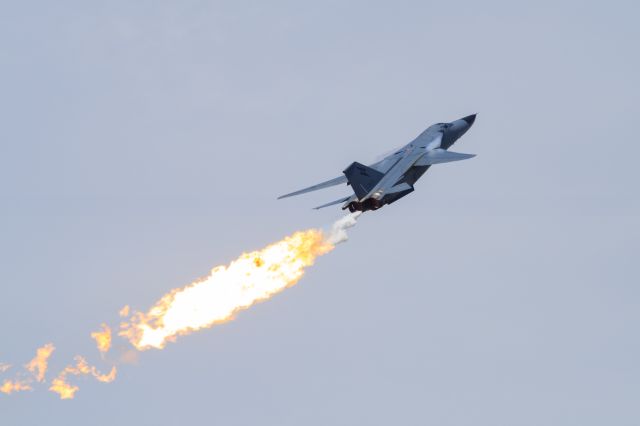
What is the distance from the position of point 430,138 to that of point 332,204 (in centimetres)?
2038

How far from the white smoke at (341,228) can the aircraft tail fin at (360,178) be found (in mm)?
2344

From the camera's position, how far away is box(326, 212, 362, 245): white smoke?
333 feet

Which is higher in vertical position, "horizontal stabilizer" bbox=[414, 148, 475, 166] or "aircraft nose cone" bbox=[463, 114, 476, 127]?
"aircraft nose cone" bbox=[463, 114, 476, 127]

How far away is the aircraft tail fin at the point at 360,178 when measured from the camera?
99750 mm

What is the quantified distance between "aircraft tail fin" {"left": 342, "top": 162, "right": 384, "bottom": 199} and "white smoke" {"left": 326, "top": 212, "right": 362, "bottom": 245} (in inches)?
92.3

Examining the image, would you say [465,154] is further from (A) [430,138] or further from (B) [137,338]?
(B) [137,338]

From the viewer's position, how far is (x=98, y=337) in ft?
322

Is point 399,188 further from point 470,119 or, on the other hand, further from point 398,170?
point 470,119

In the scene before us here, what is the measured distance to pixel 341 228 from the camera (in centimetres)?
10181

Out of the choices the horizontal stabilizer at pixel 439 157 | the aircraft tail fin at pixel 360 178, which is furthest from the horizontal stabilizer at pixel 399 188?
the horizontal stabilizer at pixel 439 157

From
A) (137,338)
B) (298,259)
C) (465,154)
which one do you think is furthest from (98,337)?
(465,154)

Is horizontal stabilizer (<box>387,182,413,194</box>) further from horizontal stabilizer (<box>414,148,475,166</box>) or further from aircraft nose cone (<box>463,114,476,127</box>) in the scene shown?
aircraft nose cone (<box>463,114,476,127</box>)

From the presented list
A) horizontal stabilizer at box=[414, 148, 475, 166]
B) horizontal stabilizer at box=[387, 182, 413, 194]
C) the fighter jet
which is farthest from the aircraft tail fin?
horizontal stabilizer at box=[414, 148, 475, 166]

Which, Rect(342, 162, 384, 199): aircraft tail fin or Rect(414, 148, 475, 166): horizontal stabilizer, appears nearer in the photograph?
Rect(342, 162, 384, 199): aircraft tail fin
